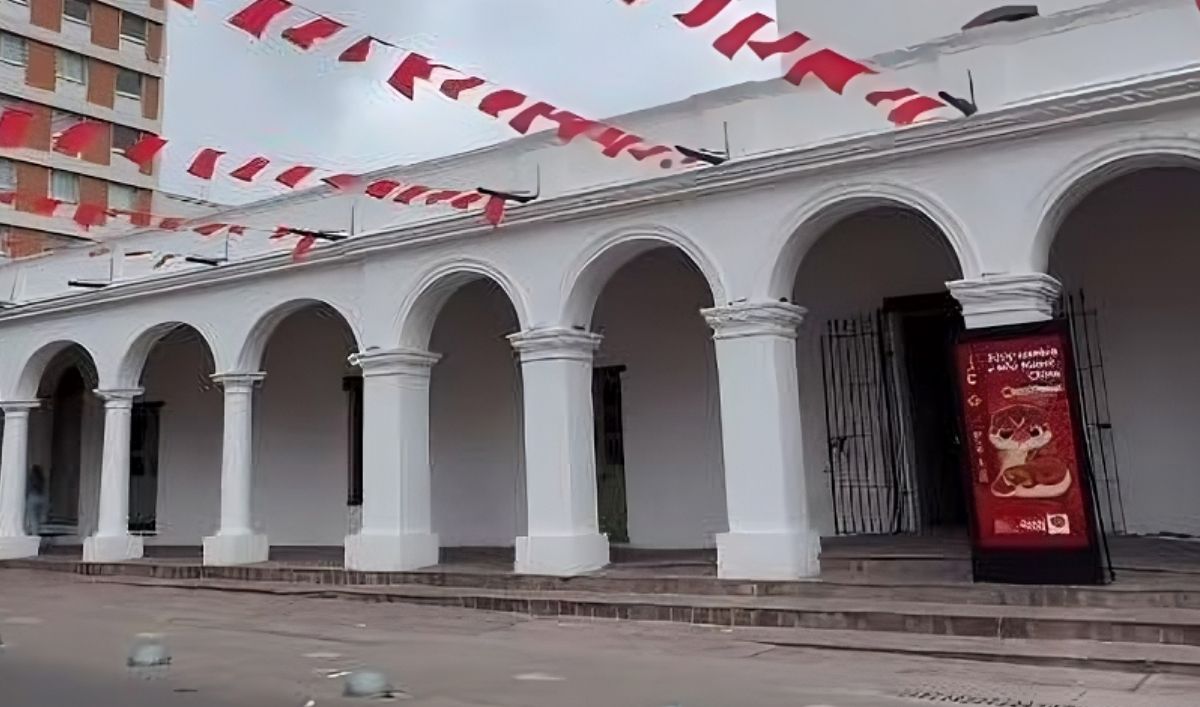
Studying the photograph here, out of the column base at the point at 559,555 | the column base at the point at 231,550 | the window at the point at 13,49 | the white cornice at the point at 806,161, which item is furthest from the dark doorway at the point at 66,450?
the window at the point at 13,49

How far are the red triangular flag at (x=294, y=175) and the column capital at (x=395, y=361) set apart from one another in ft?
7.25

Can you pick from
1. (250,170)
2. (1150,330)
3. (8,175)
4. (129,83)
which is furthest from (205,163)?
(129,83)

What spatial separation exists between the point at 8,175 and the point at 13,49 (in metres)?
3.85

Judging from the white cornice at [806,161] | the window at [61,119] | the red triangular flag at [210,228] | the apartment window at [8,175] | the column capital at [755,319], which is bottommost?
the column capital at [755,319]

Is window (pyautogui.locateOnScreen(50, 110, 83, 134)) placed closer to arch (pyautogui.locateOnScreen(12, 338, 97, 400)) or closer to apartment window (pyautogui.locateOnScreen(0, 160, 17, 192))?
apartment window (pyautogui.locateOnScreen(0, 160, 17, 192))

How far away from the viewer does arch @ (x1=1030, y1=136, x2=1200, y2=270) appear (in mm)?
7984

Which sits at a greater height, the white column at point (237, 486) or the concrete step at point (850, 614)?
the white column at point (237, 486)

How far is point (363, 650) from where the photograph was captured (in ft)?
25.7

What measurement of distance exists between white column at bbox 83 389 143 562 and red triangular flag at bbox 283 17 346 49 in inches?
344

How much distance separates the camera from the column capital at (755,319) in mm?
9531

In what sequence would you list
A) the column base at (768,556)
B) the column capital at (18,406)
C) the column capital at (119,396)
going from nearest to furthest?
the column base at (768,556), the column capital at (119,396), the column capital at (18,406)

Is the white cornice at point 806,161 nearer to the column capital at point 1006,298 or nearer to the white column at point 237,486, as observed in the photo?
the column capital at point 1006,298

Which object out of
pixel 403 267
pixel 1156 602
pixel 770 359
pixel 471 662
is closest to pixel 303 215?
pixel 403 267

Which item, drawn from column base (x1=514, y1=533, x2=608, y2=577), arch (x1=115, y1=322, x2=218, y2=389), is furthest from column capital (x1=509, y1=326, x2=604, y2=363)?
arch (x1=115, y1=322, x2=218, y2=389)
